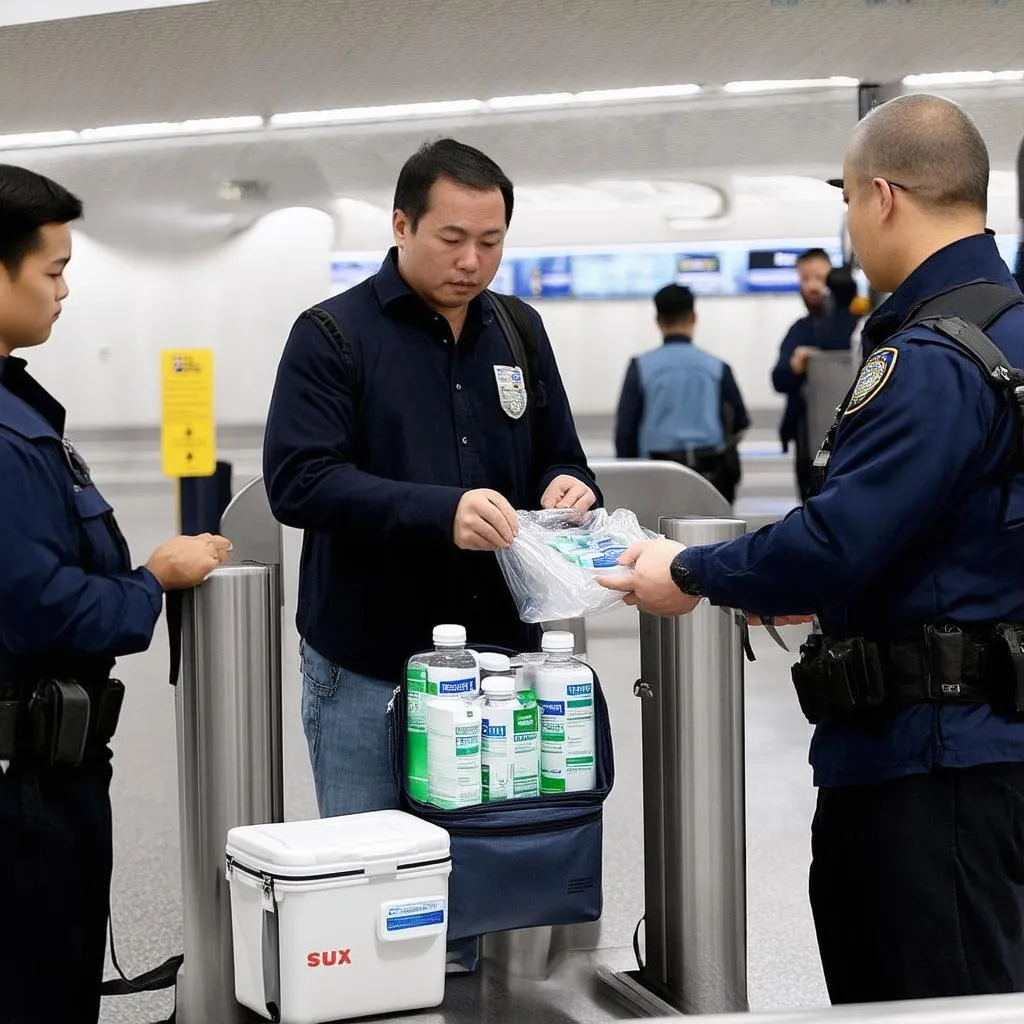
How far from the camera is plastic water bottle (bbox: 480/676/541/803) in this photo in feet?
5.76

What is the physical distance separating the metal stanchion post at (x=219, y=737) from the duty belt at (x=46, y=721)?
0.18 metres

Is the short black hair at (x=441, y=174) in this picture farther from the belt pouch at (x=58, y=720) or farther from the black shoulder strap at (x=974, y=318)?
the belt pouch at (x=58, y=720)

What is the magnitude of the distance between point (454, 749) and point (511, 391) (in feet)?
1.98

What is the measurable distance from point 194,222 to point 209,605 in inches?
173

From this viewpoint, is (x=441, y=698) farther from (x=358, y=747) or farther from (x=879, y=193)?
(x=879, y=193)

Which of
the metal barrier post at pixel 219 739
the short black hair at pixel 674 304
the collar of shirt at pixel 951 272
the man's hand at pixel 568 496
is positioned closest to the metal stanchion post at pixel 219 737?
the metal barrier post at pixel 219 739

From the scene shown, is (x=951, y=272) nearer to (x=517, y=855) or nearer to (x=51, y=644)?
(x=517, y=855)

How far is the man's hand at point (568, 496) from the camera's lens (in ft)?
6.76

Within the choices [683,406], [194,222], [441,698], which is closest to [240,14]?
[194,222]

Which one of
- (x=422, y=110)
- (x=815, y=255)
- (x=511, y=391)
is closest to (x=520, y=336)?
(x=511, y=391)

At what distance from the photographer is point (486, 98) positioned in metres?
5.45

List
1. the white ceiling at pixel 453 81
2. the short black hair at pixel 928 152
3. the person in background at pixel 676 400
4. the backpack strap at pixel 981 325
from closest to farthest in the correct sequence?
the backpack strap at pixel 981 325, the short black hair at pixel 928 152, the white ceiling at pixel 453 81, the person in background at pixel 676 400

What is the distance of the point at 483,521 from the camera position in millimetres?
1843

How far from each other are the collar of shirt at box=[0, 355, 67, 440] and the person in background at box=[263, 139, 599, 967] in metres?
0.30
